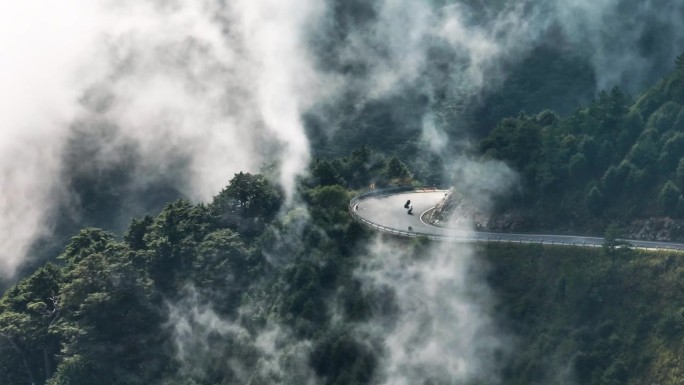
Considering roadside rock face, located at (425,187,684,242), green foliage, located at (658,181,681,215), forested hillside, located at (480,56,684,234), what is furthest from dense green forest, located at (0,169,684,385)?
green foliage, located at (658,181,681,215)

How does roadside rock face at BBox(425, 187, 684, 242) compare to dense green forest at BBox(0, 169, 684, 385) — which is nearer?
dense green forest at BBox(0, 169, 684, 385)

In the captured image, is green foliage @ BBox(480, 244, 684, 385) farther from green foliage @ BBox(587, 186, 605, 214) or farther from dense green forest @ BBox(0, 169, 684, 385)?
green foliage @ BBox(587, 186, 605, 214)

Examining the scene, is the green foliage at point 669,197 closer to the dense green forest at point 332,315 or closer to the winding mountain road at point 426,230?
the winding mountain road at point 426,230

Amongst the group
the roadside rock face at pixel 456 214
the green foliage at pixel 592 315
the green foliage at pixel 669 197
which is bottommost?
the green foliage at pixel 592 315

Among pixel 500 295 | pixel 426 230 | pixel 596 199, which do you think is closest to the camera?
pixel 500 295

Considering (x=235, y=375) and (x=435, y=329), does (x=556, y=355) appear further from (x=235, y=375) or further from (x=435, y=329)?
(x=235, y=375)

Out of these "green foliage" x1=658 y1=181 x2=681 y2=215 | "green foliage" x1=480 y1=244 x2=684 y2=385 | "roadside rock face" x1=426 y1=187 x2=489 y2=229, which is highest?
"roadside rock face" x1=426 y1=187 x2=489 y2=229

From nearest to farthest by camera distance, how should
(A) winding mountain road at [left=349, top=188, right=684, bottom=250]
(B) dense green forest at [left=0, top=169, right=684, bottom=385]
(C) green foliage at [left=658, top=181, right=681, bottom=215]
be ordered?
(B) dense green forest at [left=0, top=169, right=684, bottom=385] → (C) green foliage at [left=658, top=181, right=681, bottom=215] → (A) winding mountain road at [left=349, top=188, right=684, bottom=250]

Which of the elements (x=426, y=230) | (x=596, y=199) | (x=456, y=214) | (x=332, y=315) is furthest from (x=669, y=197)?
(x=332, y=315)

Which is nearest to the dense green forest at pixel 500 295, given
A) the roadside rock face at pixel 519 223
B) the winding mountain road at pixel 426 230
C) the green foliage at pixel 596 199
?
the green foliage at pixel 596 199

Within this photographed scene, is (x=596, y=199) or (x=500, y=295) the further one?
(x=596, y=199)

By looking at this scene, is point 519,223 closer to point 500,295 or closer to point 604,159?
point 604,159

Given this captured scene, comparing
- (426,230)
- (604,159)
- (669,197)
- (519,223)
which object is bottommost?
(669,197)
